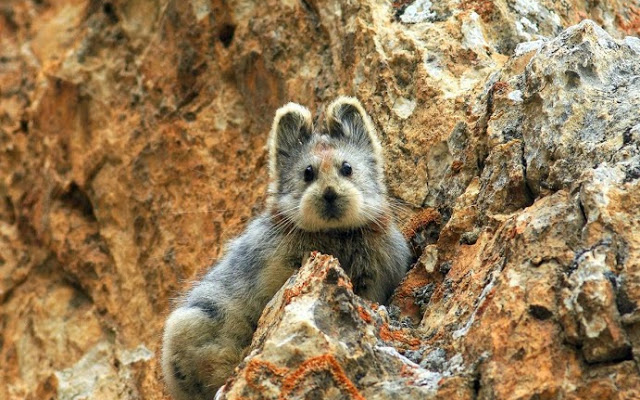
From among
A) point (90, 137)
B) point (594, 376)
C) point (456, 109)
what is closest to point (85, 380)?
point (90, 137)

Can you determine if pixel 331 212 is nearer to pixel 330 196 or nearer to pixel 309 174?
pixel 330 196

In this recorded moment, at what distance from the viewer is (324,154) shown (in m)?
9.08

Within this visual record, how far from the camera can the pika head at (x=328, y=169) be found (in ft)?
28.0

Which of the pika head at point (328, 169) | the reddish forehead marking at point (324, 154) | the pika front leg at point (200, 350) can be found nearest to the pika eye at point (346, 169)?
the pika head at point (328, 169)

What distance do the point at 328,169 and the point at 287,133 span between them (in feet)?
2.76

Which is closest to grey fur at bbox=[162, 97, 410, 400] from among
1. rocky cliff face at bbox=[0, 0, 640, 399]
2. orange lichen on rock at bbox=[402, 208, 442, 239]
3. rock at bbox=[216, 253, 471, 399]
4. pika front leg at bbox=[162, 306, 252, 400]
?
pika front leg at bbox=[162, 306, 252, 400]

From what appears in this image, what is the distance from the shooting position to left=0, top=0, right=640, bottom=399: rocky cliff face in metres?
6.13

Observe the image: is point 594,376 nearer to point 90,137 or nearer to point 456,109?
point 456,109

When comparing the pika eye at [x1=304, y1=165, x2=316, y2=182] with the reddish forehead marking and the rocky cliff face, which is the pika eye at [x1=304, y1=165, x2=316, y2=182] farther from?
the rocky cliff face

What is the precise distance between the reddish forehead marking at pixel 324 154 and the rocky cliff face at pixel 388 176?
0.78 m

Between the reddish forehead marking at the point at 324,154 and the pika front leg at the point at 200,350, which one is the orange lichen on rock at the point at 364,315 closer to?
the pika front leg at the point at 200,350

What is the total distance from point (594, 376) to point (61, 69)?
28.7ft

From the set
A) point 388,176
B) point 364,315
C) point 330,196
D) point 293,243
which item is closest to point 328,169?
point 330,196

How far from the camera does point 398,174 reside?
9555mm
